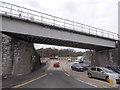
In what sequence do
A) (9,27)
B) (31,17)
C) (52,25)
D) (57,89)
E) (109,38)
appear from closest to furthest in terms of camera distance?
1. (57,89)
2. (9,27)
3. (31,17)
4. (52,25)
5. (109,38)

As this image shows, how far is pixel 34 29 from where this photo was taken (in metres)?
18.3

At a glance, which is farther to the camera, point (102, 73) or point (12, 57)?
point (12, 57)

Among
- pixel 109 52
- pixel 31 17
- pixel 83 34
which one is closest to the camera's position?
pixel 31 17

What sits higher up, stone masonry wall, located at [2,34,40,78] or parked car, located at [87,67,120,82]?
stone masonry wall, located at [2,34,40,78]

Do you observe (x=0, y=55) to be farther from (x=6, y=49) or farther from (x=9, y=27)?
(x=9, y=27)

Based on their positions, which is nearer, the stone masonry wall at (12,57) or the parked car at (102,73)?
the parked car at (102,73)

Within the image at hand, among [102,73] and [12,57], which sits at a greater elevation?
[12,57]

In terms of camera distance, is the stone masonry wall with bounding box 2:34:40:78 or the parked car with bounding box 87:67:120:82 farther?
the stone masonry wall with bounding box 2:34:40:78

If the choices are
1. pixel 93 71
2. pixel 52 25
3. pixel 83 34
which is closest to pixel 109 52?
pixel 83 34

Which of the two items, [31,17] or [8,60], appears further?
[31,17]

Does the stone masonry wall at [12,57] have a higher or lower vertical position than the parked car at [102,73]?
higher

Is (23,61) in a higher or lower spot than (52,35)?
lower

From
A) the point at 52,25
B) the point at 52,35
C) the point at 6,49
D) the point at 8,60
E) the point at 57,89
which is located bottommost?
the point at 57,89

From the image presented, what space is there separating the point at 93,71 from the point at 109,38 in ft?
45.7
